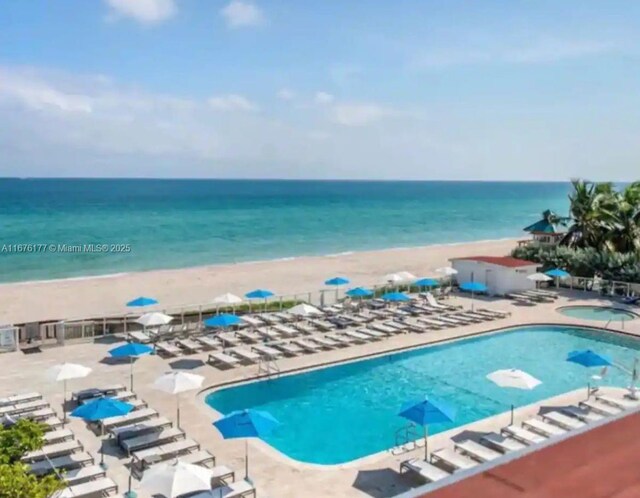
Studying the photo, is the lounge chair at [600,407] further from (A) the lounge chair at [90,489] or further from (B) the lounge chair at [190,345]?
(B) the lounge chair at [190,345]

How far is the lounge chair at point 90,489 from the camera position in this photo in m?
9.87

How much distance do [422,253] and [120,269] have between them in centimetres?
2429

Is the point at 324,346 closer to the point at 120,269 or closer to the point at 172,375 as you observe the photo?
the point at 172,375

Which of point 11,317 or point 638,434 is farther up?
point 638,434

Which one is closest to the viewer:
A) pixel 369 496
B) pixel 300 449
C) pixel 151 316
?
pixel 369 496

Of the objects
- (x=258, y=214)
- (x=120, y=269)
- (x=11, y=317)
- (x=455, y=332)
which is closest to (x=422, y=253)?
(x=120, y=269)

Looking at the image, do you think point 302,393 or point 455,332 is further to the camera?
point 455,332

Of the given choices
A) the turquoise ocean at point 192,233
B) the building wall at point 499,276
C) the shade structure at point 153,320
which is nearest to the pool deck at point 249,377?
the shade structure at point 153,320

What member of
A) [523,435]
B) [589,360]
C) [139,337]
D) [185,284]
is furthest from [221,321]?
[185,284]

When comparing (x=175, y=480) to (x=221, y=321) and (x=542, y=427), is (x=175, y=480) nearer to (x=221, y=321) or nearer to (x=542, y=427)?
(x=542, y=427)

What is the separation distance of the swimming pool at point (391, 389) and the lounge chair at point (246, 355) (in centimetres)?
141

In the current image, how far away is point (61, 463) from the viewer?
435 inches

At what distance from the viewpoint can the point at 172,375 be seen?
44.1 feet

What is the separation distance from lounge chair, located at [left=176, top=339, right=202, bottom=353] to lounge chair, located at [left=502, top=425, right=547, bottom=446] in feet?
34.9
